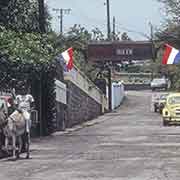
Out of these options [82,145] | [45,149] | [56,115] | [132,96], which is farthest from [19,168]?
[132,96]

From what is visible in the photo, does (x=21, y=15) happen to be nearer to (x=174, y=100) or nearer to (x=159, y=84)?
(x=174, y=100)

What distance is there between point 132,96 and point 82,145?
6635cm

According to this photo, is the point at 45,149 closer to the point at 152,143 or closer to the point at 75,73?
the point at 152,143

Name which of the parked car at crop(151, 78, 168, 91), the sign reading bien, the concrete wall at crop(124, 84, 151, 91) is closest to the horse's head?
the sign reading bien

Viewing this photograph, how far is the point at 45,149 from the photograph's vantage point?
23.7 m

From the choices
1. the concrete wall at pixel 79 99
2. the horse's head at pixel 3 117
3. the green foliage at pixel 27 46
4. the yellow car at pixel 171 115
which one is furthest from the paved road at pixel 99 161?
the concrete wall at pixel 79 99

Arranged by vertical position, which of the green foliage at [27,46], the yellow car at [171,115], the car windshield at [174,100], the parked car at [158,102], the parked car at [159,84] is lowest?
the yellow car at [171,115]

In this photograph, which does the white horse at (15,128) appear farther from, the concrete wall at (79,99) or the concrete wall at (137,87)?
the concrete wall at (137,87)

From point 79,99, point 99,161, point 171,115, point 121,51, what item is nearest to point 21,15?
point 171,115

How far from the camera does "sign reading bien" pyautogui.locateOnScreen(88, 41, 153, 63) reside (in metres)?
50.7

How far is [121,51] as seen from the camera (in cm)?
5144

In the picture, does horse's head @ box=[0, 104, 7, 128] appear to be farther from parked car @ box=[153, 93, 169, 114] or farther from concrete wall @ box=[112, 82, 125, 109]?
concrete wall @ box=[112, 82, 125, 109]

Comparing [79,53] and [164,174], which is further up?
[79,53]

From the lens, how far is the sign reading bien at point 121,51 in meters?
50.7
